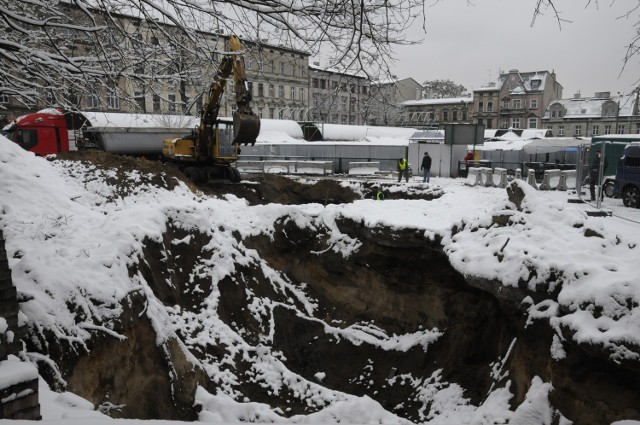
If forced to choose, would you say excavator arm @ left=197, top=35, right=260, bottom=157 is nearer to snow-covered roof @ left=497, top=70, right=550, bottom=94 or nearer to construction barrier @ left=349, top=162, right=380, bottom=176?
construction barrier @ left=349, top=162, right=380, bottom=176

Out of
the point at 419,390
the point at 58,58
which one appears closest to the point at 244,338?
the point at 419,390

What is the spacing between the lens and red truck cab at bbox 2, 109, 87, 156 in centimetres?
2348

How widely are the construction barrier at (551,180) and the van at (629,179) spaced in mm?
3377

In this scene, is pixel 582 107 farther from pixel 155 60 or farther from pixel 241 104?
pixel 155 60

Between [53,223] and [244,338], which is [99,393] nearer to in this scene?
[53,223]

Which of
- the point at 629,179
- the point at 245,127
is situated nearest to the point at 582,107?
the point at 629,179

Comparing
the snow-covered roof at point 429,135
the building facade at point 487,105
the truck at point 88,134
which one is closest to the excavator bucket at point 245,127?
the truck at point 88,134

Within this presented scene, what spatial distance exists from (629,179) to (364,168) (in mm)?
15863

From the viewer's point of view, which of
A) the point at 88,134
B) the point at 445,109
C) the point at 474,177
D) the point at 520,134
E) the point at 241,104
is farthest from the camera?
the point at 445,109

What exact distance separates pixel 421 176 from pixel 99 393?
2190cm

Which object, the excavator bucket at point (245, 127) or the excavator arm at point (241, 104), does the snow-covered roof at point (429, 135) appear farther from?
the excavator bucket at point (245, 127)

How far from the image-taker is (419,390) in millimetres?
10281

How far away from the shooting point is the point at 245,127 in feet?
53.3

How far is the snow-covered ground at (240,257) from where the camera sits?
6.61 m
